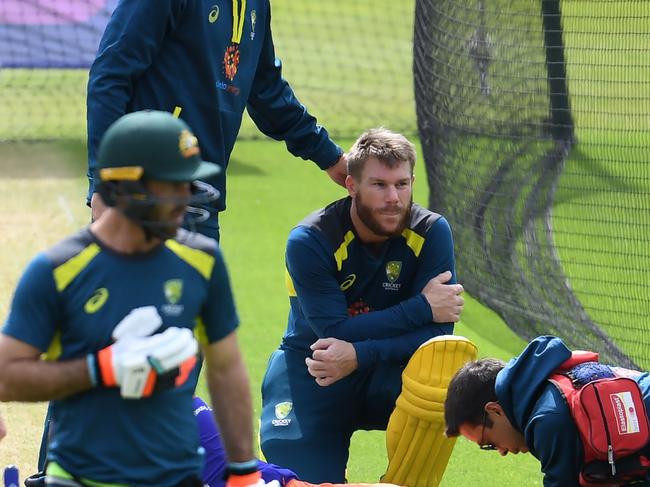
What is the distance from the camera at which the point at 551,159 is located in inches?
304

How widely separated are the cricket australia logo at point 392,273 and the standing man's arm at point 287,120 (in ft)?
1.95

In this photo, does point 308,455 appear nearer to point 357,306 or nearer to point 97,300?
point 357,306

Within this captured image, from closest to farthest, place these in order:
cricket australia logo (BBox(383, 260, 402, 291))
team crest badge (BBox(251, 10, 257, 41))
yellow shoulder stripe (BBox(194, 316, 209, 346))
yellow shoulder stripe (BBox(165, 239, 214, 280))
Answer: yellow shoulder stripe (BBox(165, 239, 214, 280))
yellow shoulder stripe (BBox(194, 316, 209, 346))
team crest badge (BBox(251, 10, 257, 41))
cricket australia logo (BBox(383, 260, 402, 291))

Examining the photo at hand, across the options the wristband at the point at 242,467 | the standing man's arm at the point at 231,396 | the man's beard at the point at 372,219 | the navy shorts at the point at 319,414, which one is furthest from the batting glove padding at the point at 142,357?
the navy shorts at the point at 319,414

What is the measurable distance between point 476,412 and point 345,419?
3.39ft

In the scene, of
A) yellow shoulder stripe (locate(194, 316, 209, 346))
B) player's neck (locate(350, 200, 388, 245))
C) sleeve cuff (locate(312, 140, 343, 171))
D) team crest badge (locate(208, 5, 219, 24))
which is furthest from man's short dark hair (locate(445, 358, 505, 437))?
team crest badge (locate(208, 5, 219, 24))

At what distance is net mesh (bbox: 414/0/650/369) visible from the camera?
23.4ft

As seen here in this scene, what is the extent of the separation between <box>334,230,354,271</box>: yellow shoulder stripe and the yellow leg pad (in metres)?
0.52

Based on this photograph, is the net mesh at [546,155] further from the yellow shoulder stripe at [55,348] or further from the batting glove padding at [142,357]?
the yellow shoulder stripe at [55,348]

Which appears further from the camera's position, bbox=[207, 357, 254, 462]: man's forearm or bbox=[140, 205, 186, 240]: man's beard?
bbox=[207, 357, 254, 462]: man's forearm

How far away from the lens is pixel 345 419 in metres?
5.49

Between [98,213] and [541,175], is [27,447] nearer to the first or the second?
[98,213]

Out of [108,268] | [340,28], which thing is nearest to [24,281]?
[108,268]

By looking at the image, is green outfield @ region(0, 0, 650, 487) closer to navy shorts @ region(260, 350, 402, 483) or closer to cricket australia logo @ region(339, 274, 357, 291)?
navy shorts @ region(260, 350, 402, 483)
